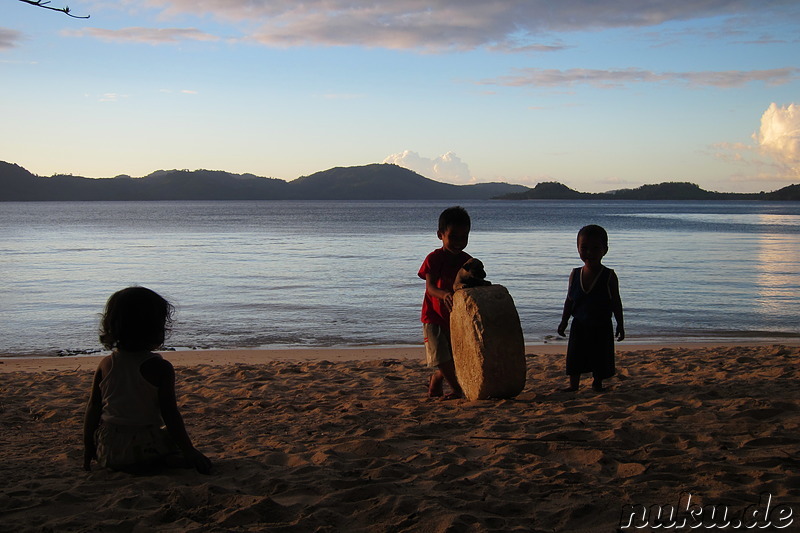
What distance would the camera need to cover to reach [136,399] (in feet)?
13.5

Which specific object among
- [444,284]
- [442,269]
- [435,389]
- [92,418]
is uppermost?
[442,269]

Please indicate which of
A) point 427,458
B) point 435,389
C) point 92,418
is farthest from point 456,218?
point 92,418

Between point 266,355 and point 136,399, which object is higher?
point 136,399

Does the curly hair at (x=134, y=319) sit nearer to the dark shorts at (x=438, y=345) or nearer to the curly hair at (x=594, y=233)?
the dark shorts at (x=438, y=345)

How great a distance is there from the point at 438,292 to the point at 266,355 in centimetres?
512

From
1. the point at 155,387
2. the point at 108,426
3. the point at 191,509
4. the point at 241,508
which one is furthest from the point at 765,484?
the point at 108,426

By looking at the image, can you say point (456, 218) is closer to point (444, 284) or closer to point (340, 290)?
point (444, 284)

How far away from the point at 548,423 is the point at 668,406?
4.17 ft

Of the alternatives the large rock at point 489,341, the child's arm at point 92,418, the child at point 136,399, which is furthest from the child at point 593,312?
the child's arm at point 92,418

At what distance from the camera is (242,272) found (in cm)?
2384

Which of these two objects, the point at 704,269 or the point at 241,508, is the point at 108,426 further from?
the point at 704,269

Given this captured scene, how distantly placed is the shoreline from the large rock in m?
3.53

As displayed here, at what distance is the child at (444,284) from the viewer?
610cm

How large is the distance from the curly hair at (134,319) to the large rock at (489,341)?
2740 millimetres
